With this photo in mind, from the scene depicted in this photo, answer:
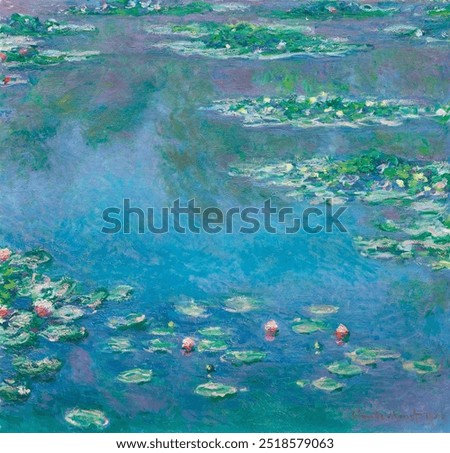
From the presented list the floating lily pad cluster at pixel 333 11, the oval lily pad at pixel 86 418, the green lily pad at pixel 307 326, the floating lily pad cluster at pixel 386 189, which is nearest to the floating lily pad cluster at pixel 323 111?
the floating lily pad cluster at pixel 386 189

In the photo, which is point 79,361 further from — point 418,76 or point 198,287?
point 418,76

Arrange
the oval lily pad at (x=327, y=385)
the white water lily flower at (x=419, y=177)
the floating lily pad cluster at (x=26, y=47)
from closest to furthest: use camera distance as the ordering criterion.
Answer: the oval lily pad at (x=327, y=385) < the white water lily flower at (x=419, y=177) < the floating lily pad cluster at (x=26, y=47)

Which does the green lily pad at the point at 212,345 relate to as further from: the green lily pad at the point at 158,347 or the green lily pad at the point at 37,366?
the green lily pad at the point at 37,366

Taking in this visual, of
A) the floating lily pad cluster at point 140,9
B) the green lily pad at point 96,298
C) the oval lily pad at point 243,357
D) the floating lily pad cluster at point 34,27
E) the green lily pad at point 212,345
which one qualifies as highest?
the floating lily pad cluster at point 140,9

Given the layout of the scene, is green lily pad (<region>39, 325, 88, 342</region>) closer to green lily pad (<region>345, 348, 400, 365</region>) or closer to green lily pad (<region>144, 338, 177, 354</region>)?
A: green lily pad (<region>144, 338, 177, 354</region>)

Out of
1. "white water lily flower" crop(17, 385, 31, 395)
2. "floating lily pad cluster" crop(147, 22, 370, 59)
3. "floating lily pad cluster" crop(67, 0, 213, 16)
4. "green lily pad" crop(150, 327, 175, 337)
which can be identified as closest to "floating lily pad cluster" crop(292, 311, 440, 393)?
"green lily pad" crop(150, 327, 175, 337)

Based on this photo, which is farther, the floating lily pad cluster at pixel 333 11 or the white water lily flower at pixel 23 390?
the floating lily pad cluster at pixel 333 11

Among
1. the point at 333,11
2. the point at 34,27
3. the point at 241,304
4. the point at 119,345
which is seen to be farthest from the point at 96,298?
the point at 333,11
